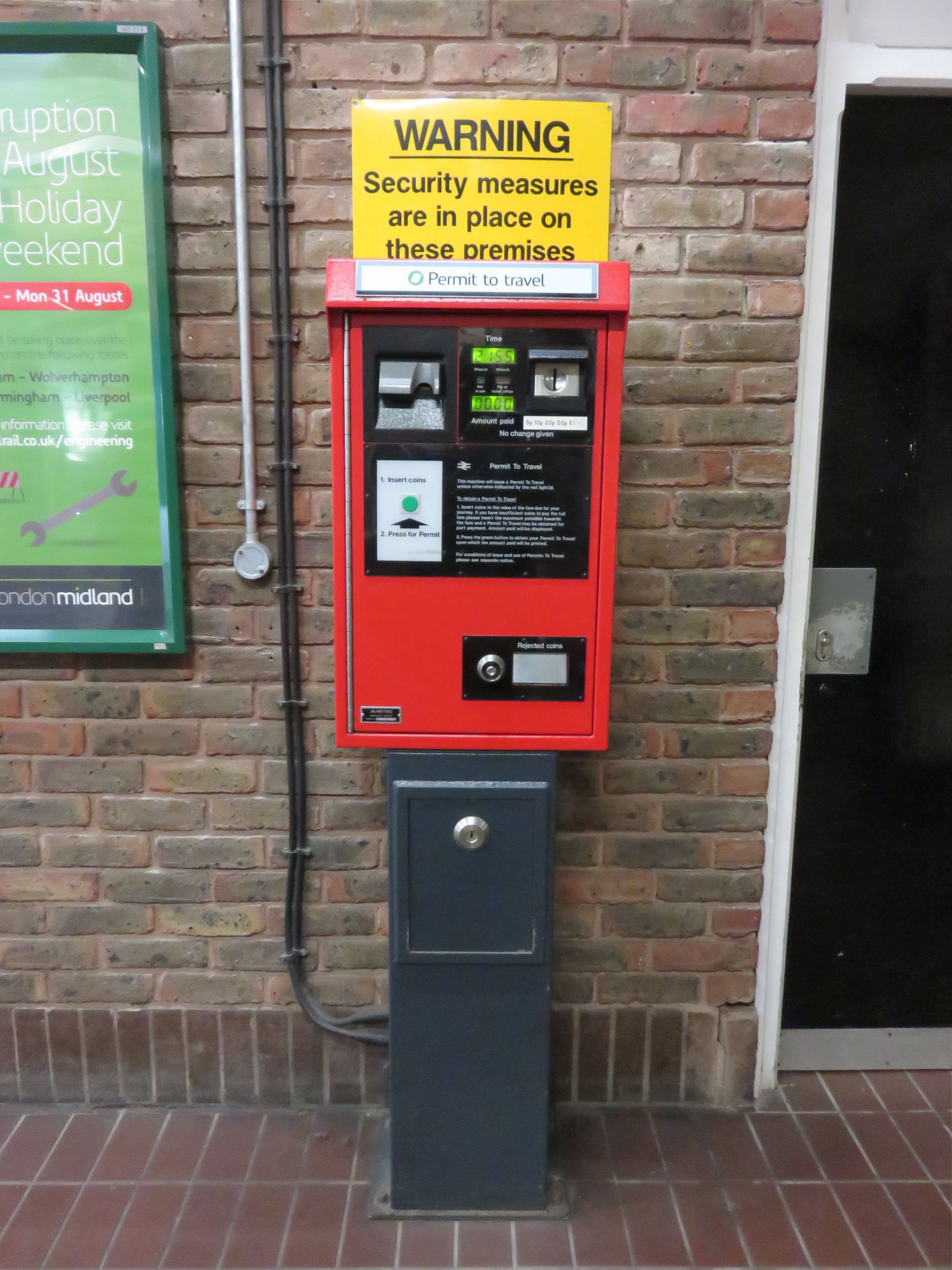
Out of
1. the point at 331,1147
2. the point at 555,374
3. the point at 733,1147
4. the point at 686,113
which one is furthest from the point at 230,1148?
the point at 686,113

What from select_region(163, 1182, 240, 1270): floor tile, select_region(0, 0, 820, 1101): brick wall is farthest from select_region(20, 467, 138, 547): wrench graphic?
select_region(163, 1182, 240, 1270): floor tile

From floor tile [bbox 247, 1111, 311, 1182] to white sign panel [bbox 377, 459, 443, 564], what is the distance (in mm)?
1708

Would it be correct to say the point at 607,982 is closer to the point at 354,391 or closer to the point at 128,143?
the point at 354,391

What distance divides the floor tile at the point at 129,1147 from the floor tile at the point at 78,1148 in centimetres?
3

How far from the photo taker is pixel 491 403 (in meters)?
1.98

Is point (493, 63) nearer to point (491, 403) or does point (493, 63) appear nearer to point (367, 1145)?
point (491, 403)

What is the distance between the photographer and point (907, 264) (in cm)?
267

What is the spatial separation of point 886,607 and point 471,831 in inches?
59.6

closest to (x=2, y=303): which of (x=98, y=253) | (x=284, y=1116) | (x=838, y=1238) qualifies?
(x=98, y=253)

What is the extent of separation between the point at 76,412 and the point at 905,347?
2.32m

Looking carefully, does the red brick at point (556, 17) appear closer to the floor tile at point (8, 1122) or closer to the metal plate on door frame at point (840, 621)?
the metal plate on door frame at point (840, 621)

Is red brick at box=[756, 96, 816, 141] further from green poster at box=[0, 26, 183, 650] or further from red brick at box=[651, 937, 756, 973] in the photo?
red brick at box=[651, 937, 756, 973]

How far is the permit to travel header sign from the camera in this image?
231cm

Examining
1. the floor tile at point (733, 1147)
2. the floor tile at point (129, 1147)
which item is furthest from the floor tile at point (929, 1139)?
the floor tile at point (129, 1147)
